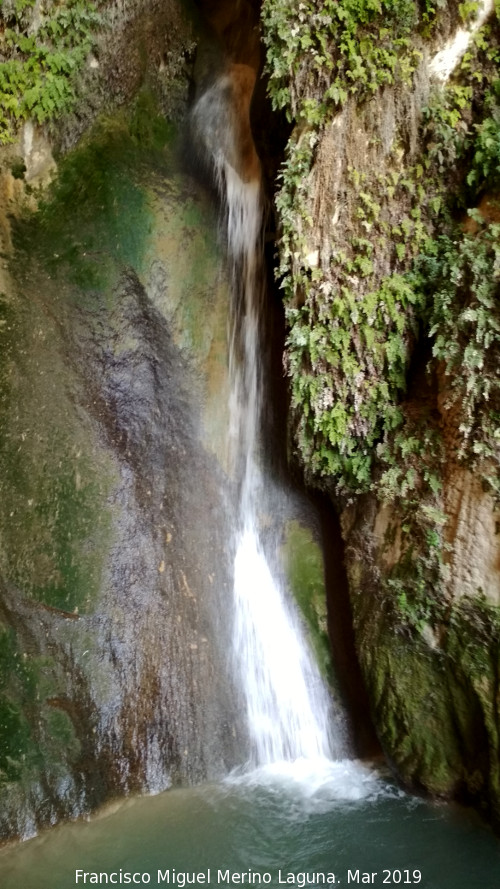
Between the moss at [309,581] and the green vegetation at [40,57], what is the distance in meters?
4.83

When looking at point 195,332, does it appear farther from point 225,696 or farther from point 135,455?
point 225,696

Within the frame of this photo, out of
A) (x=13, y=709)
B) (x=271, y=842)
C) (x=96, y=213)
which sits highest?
(x=96, y=213)

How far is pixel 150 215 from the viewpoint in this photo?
6.20 m

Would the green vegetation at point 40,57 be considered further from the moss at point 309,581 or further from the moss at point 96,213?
the moss at point 309,581

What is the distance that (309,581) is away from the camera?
636 centimetres

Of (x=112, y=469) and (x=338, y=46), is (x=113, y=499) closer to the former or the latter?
(x=112, y=469)

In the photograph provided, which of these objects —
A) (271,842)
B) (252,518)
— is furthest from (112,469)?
(271,842)

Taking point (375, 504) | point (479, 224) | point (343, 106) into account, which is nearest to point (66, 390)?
point (375, 504)

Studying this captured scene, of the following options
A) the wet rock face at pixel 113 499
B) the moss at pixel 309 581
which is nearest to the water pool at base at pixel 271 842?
the wet rock face at pixel 113 499

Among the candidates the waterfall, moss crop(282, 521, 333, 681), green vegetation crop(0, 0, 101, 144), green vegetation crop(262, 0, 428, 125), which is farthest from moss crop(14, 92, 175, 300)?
moss crop(282, 521, 333, 681)

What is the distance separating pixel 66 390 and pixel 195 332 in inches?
61.5

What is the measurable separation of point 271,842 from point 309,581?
2.39 metres

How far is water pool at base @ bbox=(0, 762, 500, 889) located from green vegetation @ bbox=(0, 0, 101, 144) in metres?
6.07

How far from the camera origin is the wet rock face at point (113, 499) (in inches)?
191
